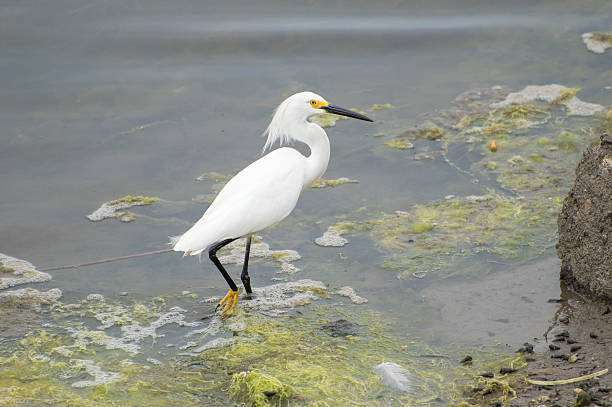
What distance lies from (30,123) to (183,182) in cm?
198

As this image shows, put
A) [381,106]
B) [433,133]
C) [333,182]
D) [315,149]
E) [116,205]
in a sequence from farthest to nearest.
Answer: [381,106] → [433,133] → [333,182] → [116,205] → [315,149]

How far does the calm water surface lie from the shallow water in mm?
18

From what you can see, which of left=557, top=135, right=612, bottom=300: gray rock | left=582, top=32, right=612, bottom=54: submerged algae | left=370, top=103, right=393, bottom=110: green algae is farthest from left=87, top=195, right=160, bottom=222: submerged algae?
left=582, top=32, right=612, bottom=54: submerged algae

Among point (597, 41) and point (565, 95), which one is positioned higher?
point (597, 41)

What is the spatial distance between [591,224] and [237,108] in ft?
13.7

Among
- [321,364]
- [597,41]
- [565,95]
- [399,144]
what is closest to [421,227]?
[399,144]

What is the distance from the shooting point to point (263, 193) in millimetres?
4223

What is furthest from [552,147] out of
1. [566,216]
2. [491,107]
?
[566,216]

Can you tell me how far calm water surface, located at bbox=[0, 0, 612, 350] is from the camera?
4.55 m

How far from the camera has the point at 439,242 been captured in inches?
189

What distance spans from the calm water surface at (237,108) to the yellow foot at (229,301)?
28 centimetres

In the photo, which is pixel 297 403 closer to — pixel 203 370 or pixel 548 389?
pixel 203 370

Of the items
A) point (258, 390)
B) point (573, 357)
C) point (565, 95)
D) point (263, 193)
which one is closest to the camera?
point (258, 390)

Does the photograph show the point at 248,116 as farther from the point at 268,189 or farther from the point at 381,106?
the point at 268,189
